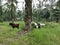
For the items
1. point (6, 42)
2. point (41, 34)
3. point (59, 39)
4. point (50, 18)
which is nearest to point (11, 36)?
point (6, 42)

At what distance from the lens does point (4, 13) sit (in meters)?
25.1

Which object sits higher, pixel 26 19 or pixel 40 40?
pixel 26 19

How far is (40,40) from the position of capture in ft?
36.9

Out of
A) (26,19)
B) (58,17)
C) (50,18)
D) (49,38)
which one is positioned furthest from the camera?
(50,18)

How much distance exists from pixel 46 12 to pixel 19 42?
58.0ft

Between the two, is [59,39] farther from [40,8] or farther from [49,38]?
[40,8]

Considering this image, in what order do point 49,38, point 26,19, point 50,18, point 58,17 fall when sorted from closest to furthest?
point 49,38
point 26,19
point 58,17
point 50,18

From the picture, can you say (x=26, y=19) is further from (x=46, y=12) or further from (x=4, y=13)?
(x=46, y=12)

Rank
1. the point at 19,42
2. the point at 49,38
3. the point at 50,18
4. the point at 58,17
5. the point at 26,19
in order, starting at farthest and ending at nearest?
the point at 50,18, the point at 58,17, the point at 26,19, the point at 49,38, the point at 19,42

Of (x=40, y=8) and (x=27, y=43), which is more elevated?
(x=40, y=8)

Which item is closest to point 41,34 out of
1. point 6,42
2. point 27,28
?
point 27,28

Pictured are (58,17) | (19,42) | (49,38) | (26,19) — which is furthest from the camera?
(58,17)

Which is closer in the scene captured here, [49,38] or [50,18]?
[49,38]

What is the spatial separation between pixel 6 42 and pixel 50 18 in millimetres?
16922
